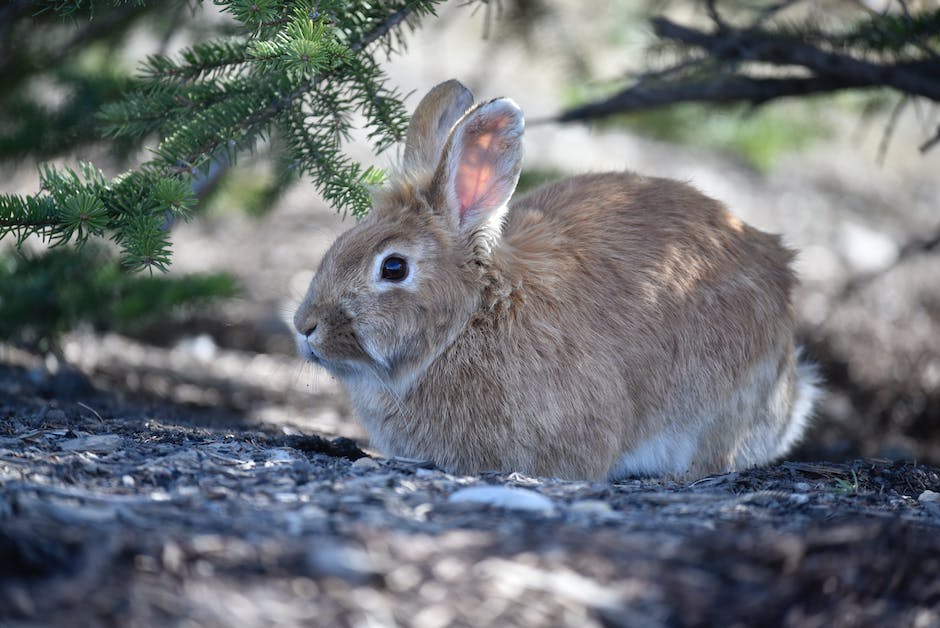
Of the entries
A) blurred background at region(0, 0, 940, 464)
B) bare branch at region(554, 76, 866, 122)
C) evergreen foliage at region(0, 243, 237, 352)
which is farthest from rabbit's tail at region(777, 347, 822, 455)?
evergreen foliage at region(0, 243, 237, 352)

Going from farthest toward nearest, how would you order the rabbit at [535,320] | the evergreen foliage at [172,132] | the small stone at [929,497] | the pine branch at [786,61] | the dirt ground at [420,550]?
the pine branch at [786,61], the rabbit at [535,320], the small stone at [929,497], the evergreen foliage at [172,132], the dirt ground at [420,550]

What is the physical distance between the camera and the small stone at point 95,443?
11.7 ft

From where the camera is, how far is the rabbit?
4.01 m

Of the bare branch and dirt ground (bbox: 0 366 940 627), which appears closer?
dirt ground (bbox: 0 366 940 627)

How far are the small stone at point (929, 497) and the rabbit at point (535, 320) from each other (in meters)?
0.96

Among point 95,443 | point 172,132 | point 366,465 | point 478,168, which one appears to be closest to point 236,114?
point 172,132

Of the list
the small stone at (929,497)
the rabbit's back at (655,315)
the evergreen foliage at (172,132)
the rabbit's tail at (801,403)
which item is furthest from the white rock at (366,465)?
the rabbit's tail at (801,403)

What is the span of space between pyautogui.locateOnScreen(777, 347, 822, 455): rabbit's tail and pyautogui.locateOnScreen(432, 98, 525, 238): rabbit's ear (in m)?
1.92

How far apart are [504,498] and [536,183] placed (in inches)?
151

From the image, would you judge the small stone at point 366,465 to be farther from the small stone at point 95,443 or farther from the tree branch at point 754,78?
the tree branch at point 754,78

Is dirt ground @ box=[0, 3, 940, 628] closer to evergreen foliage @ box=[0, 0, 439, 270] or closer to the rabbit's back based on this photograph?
the rabbit's back

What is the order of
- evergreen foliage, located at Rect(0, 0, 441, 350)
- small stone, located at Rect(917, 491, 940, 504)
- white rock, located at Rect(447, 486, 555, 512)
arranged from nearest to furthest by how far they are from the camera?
white rock, located at Rect(447, 486, 555, 512) < evergreen foliage, located at Rect(0, 0, 441, 350) < small stone, located at Rect(917, 491, 940, 504)

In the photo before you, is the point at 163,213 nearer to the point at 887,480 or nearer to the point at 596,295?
the point at 596,295

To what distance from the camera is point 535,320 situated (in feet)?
13.6
